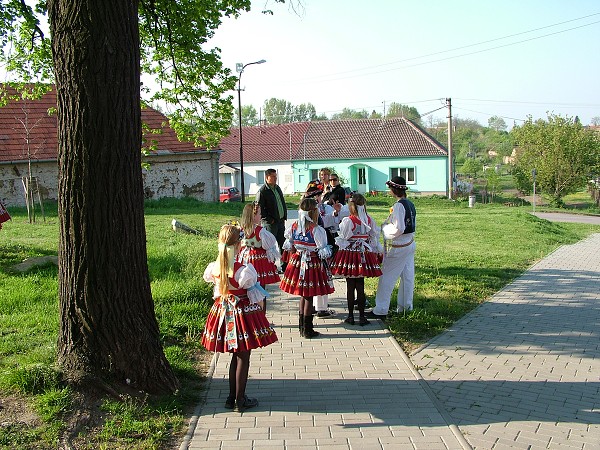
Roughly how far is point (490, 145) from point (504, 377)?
111 m

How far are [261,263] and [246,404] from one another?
2.65 m

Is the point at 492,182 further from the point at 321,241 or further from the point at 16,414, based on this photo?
the point at 16,414

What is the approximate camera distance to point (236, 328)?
5.38 meters

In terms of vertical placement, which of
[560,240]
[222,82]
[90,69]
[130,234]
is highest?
[222,82]

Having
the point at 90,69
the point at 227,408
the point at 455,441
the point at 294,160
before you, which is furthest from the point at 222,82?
the point at 294,160

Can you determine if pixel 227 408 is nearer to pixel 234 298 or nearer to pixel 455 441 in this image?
pixel 234 298

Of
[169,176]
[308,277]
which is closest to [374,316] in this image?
[308,277]

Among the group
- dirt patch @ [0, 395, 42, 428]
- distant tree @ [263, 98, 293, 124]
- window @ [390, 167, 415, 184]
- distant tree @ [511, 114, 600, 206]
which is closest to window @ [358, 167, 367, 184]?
window @ [390, 167, 415, 184]

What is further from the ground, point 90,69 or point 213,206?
point 90,69

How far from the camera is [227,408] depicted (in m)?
5.46

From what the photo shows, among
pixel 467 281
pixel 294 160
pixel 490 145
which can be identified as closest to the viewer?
pixel 467 281

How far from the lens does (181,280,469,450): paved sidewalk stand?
4.77m

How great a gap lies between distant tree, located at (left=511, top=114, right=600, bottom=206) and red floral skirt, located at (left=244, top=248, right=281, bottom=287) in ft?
156

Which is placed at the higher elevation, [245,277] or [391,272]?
[245,277]
